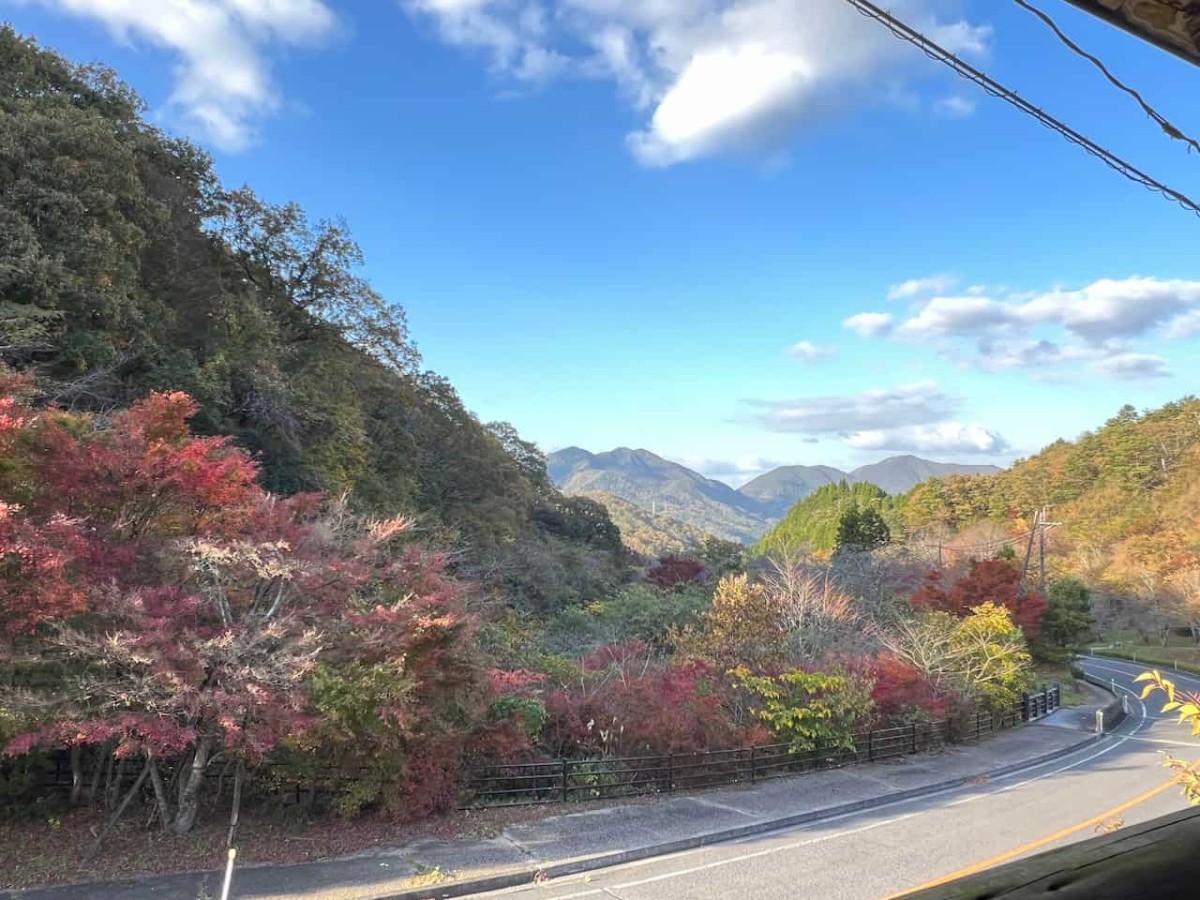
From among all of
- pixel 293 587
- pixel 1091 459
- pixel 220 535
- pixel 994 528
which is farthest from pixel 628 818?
pixel 1091 459

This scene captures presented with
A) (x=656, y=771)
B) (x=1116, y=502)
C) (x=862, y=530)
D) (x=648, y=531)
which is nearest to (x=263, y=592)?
(x=656, y=771)

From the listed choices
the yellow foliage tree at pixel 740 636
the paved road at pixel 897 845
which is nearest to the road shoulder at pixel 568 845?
the paved road at pixel 897 845

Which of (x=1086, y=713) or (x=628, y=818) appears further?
(x=1086, y=713)

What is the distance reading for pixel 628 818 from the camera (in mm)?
10672

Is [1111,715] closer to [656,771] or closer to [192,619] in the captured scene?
[656,771]

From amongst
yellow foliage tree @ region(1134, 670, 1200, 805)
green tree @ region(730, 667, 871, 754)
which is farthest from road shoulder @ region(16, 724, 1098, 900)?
yellow foliage tree @ region(1134, 670, 1200, 805)

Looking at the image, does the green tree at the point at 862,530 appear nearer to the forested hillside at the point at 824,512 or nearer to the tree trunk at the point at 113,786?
the forested hillside at the point at 824,512

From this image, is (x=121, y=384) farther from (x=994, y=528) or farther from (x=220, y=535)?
(x=994, y=528)

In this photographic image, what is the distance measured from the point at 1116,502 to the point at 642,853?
7469 centimetres

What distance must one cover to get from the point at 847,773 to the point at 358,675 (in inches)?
406

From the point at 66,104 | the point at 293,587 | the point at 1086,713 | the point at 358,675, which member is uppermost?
the point at 66,104

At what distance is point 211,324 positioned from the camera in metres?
23.4

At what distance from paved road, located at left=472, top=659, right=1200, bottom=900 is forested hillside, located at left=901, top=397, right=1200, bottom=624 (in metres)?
44.9

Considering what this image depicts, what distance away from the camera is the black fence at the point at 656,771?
1116 centimetres
